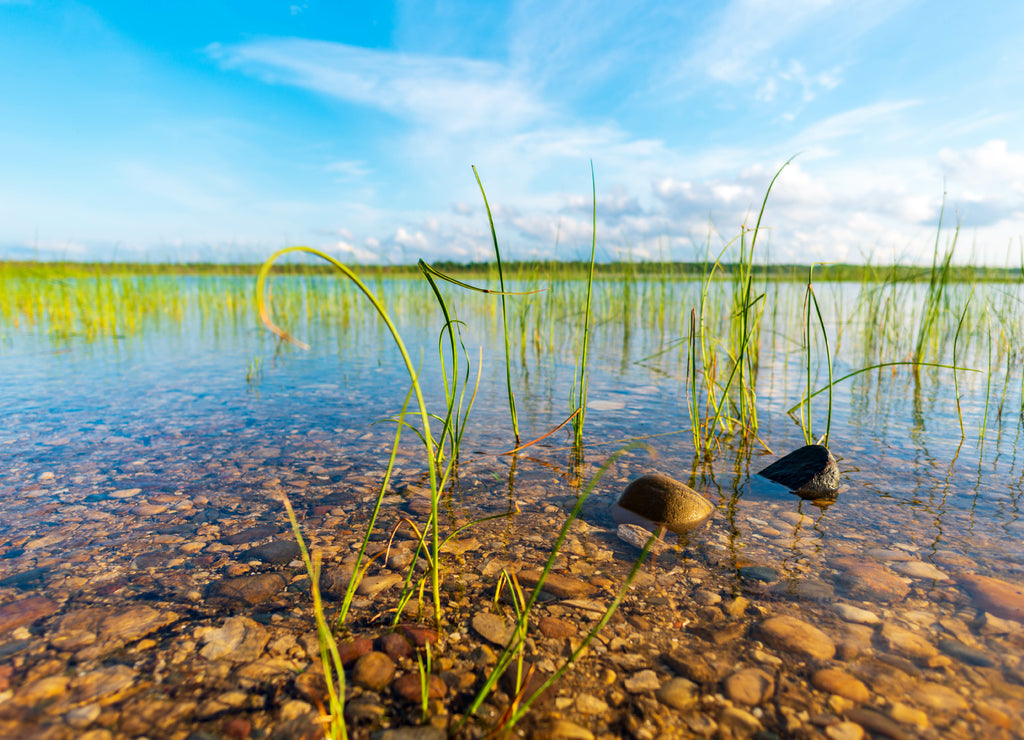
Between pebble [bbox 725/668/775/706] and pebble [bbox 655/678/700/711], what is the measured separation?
0.08 m

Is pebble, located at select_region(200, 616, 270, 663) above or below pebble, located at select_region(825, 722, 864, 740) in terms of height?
below

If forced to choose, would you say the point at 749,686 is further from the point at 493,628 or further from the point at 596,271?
the point at 596,271

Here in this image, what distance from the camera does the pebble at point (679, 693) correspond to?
1.14 metres

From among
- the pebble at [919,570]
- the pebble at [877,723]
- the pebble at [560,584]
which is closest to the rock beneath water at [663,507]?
the pebble at [560,584]

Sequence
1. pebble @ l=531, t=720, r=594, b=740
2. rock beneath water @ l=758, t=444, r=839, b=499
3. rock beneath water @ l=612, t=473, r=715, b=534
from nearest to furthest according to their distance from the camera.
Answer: pebble @ l=531, t=720, r=594, b=740
rock beneath water @ l=612, t=473, r=715, b=534
rock beneath water @ l=758, t=444, r=839, b=499

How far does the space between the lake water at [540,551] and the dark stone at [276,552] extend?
0.03 m

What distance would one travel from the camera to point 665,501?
6.72 feet

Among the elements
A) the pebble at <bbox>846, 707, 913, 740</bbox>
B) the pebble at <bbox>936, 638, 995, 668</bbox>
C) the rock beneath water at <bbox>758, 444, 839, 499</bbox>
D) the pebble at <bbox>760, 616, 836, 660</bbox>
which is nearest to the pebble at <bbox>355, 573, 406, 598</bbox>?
the pebble at <bbox>760, 616, 836, 660</bbox>

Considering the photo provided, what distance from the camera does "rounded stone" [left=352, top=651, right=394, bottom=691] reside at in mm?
1175

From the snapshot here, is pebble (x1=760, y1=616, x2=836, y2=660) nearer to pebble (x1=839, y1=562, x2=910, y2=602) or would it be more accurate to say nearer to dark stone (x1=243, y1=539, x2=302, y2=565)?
pebble (x1=839, y1=562, x2=910, y2=602)

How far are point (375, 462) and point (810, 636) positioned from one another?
2.09 m

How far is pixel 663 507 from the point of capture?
2.04 m

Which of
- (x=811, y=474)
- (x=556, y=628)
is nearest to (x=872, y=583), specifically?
(x=811, y=474)

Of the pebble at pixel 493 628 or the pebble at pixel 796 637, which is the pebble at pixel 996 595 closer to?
the pebble at pixel 796 637
